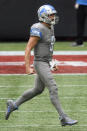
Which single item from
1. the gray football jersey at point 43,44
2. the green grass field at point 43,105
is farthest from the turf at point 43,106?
the gray football jersey at point 43,44

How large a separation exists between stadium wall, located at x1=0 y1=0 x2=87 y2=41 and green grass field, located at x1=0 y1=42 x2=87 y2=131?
264 inches

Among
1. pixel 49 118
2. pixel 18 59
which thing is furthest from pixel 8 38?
pixel 49 118

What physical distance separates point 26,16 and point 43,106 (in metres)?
9.95

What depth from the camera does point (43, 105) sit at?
9.29 metres

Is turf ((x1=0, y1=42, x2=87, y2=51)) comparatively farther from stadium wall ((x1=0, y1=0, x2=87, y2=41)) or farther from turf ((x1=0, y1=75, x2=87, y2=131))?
turf ((x1=0, y1=75, x2=87, y2=131))

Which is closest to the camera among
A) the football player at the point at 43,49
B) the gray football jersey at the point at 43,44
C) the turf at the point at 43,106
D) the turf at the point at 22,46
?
the football player at the point at 43,49

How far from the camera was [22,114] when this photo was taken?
8.67 metres

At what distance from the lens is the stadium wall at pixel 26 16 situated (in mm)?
18688

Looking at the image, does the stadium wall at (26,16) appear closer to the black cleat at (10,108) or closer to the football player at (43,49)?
the black cleat at (10,108)

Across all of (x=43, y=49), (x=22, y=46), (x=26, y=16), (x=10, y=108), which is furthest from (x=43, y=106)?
(x=26, y=16)

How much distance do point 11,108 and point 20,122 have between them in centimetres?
24

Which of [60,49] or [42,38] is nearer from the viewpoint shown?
[42,38]

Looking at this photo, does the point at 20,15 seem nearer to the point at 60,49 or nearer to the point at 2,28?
the point at 2,28

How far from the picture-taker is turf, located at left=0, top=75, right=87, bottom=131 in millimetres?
7884
